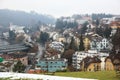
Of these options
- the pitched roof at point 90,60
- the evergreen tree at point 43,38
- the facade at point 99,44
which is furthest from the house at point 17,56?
the facade at point 99,44

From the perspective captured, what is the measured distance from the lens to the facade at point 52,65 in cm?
529

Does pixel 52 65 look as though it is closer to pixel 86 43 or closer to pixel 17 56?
pixel 17 56

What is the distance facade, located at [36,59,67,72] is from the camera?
5.29m

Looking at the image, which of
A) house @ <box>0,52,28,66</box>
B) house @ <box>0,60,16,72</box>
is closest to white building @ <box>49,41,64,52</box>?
house @ <box>0,52,28,66</box>

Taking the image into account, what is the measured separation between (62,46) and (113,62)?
2.10 meters

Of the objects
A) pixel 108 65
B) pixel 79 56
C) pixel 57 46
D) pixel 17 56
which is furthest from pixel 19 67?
pixel 108 65

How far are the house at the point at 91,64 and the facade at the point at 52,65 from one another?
34 centimetres

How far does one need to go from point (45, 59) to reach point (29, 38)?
997 millimetres

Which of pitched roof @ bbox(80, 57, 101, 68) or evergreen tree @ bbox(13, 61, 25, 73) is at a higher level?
pitched roof @ bbox(80, 57, 101, 68)

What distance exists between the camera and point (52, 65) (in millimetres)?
5547

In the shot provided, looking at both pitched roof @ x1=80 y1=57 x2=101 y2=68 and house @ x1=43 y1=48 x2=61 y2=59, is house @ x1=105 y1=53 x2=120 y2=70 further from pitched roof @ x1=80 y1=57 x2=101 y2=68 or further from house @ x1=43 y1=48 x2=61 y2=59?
house @ x1=43 y1=48 x2=61 y2=59

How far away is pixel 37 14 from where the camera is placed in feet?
21.2

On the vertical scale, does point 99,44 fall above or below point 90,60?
above

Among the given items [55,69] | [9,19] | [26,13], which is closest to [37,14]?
[26,13]
